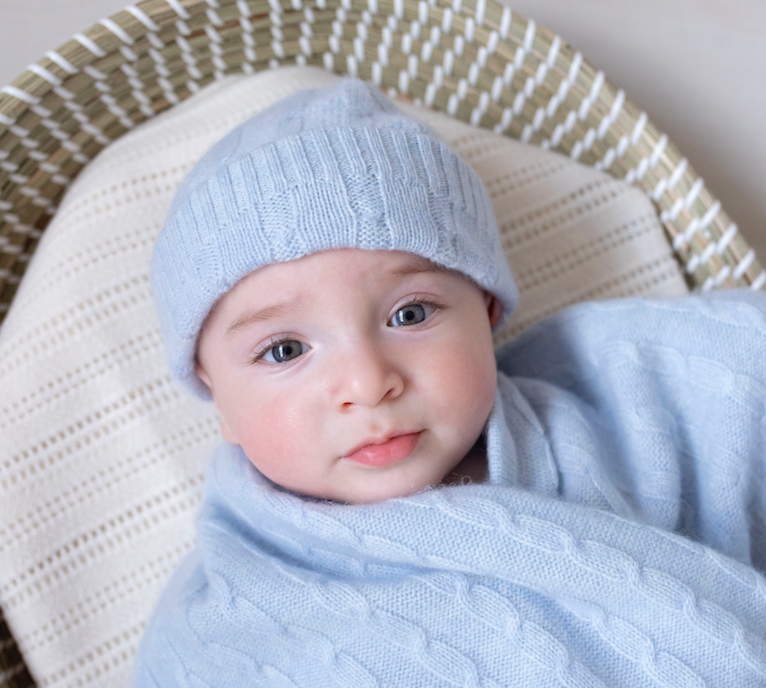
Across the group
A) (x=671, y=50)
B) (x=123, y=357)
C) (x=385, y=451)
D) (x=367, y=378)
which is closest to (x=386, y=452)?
(x=385, y=451)

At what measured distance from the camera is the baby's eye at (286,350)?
0.95 metres

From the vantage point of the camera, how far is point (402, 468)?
0.93 metres

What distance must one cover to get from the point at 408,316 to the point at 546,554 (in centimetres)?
33

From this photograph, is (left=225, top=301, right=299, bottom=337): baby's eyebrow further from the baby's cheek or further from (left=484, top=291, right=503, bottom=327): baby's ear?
(left=484, top=291, right=503, bottom=327): baby's ear

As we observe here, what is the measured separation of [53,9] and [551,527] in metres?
Result: 1.43

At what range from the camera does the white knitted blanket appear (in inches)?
48.4

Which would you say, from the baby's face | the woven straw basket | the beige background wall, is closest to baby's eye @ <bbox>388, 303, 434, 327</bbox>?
the baby's face

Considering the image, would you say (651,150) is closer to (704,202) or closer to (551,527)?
(704,202)

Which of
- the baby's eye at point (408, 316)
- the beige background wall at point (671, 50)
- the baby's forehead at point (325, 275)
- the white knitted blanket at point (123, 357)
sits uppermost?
the beige background wall at point (671, 50)

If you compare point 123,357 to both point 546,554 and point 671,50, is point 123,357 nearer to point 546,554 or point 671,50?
point 546,554

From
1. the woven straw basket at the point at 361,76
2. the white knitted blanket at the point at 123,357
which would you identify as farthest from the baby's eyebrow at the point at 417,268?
the woven straw basket at the point at 361,76

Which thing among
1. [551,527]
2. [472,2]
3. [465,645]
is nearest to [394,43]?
[472,2]

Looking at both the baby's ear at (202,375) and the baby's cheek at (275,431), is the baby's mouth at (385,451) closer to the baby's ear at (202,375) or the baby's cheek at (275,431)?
the baby's cheek at (275,431)

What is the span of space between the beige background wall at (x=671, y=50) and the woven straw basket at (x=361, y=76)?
306 millimetres
